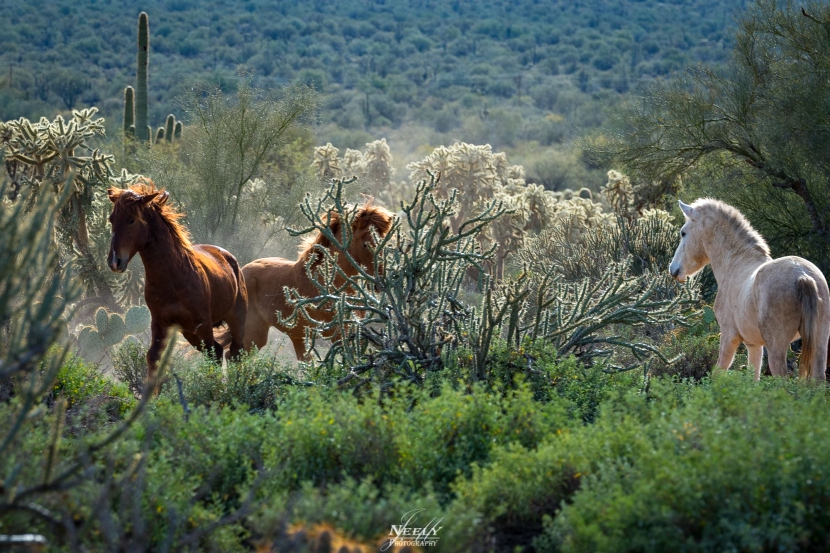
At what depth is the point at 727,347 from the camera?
7.95 m

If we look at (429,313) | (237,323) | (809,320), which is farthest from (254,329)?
(809,320)

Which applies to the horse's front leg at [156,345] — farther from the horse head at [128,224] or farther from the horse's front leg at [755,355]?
the horse's front leg at [755,355]

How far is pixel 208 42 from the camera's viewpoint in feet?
178

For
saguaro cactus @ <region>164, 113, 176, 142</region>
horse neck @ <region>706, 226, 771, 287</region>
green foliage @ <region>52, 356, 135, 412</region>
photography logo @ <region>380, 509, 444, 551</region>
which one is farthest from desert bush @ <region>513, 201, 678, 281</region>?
saguaro cactus @ <region>164, 113, 176, 142</region>

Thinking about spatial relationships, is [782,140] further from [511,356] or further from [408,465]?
[408,465]

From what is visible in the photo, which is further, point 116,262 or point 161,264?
point 161,264

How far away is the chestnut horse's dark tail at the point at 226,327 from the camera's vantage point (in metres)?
9.70

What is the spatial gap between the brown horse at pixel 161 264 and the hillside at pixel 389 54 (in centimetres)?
3180

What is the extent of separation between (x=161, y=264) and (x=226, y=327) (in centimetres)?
235

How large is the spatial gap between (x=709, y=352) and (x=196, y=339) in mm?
5776

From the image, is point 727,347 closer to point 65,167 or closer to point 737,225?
point 737,225

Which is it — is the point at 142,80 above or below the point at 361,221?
below

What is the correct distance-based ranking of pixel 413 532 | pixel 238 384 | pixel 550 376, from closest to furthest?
pixel 413 532
pixel 550 376
pixel 238 384

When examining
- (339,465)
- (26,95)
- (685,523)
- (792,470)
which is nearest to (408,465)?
(339,465)
